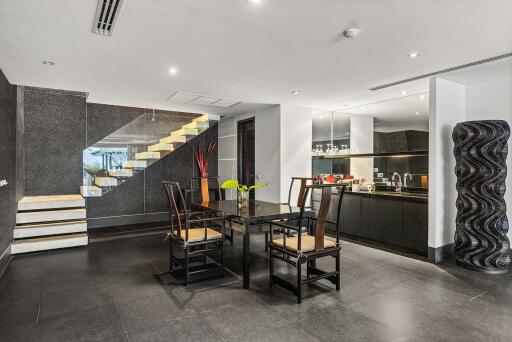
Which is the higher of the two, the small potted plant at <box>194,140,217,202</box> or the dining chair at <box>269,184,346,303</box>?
the small potted plant at <box>194,140,217,202</box>

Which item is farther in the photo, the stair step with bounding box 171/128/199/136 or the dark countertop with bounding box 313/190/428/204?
the stair step with bounding box 171/128/199/136

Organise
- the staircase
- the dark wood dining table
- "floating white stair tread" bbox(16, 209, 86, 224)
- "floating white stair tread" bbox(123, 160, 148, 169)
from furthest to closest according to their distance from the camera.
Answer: "floating white stair tread" bbox(123, 160, 148, 169)
"floating white stair tread" bbox(16, 209, 86, 224)
the staircase
the dark wood dining table

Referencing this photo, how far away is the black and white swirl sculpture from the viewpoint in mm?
3680

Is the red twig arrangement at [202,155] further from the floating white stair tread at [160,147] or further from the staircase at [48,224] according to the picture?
the staircase at [48,224]

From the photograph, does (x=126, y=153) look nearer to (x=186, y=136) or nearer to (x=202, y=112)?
(x=186, y=136)

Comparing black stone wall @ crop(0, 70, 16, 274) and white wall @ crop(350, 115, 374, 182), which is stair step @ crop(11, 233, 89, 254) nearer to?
black stone wall @ crop(0, 70, 16, 274)

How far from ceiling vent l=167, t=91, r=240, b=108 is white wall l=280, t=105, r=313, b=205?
3.56 ft

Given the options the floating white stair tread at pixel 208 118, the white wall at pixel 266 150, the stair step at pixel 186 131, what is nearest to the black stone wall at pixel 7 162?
the stair step at pixel 186 131

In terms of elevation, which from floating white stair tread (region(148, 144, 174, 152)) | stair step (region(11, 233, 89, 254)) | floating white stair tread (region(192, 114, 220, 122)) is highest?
floating white stair tread (region(192, 114, 220, 122))

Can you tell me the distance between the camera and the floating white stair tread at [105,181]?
6.05 m

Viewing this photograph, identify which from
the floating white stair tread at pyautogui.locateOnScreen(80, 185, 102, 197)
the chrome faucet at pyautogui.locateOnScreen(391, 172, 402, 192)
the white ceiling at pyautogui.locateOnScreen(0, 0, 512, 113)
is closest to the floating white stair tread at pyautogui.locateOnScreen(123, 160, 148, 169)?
the floating white stair tread at pyautogui.locateOnScreen(80, 185, 102, 197)

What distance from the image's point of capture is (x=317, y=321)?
2533 millimetres

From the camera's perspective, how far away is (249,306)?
111 inches

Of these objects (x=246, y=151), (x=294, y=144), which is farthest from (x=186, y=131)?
(x=294, y=144)
